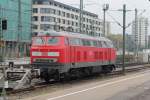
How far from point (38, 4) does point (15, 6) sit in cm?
3228

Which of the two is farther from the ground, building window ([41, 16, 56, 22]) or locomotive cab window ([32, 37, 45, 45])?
building window ([41, 16, 56, 22])

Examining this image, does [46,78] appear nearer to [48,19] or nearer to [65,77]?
[65,77]

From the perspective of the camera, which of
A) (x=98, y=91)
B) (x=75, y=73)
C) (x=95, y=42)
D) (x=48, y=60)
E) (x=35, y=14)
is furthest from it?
(x=35, y=14)

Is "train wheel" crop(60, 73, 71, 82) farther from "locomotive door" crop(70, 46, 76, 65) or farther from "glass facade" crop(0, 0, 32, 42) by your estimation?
"glass facade" crop(0, 0, 32, 42)

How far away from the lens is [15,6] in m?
86.9

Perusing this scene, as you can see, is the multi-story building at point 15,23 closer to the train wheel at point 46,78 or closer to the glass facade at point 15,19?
the glass facade at point 15,19

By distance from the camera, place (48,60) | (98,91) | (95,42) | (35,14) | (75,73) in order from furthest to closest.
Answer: (35,14)
(95,42)
(75,73)
(48,60)
(98,91)

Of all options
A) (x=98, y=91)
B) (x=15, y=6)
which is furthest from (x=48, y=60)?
(x=15, y=6)

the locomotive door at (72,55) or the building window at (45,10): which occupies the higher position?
the building window at (45,10)

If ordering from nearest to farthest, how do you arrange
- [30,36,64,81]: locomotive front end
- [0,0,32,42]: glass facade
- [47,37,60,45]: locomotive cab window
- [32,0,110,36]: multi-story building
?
[30,36,64,81]: locomotive front end, [47,37,60,45]: locomotive cab window, [0,0,32,42]: glass facade, [32,0,110,36]: multi-story building

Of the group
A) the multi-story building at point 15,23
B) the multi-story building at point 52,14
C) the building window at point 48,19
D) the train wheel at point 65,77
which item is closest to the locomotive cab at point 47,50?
the train wheel at point 65,77

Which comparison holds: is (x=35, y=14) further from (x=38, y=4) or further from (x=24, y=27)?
(x=24, y=27)

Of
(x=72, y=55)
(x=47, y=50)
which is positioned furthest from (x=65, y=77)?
(x=47, y=50)

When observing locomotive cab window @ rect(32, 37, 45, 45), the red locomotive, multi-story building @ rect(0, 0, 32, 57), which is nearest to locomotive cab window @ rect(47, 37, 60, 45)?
the red locomotive
